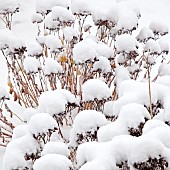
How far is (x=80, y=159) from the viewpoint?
1.55 metres

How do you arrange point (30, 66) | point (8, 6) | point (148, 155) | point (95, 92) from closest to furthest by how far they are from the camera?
point (148, 155), point (95, 92), point (30, 66), point (8, 6)

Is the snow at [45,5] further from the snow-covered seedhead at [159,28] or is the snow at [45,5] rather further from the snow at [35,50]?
the snow-covered seedhead at [159,28]

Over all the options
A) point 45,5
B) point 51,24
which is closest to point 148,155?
point 51,24


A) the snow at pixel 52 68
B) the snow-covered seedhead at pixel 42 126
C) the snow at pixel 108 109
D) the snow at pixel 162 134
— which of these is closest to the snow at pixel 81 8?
the snow at pixel 52 68

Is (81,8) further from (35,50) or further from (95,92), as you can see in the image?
(95,92)

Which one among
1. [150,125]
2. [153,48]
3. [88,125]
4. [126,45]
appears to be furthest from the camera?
[153,48]

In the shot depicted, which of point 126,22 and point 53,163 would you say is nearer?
point 53,163

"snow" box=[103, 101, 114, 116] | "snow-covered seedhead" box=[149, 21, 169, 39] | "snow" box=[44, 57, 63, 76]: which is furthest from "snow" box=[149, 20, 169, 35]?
"snow" box=[103, 101, 114, 116]

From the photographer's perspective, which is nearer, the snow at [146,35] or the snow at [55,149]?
the snow at [55,149]

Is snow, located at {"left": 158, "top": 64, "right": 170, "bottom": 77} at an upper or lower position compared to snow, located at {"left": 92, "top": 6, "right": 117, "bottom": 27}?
lower

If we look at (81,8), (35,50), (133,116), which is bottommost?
(35,50)

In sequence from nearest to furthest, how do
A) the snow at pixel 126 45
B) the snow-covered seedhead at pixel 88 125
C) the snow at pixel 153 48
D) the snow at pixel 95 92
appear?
the snow-covered seedhead at pixel 88 125, the snow at pixel 95 92, the snow at pixel 126 45, the snow at pixel 153 48

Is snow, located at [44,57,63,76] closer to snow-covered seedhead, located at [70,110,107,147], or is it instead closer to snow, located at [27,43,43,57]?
snow, located at [27,43,43,57]

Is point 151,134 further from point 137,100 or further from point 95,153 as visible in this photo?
point 137,100
